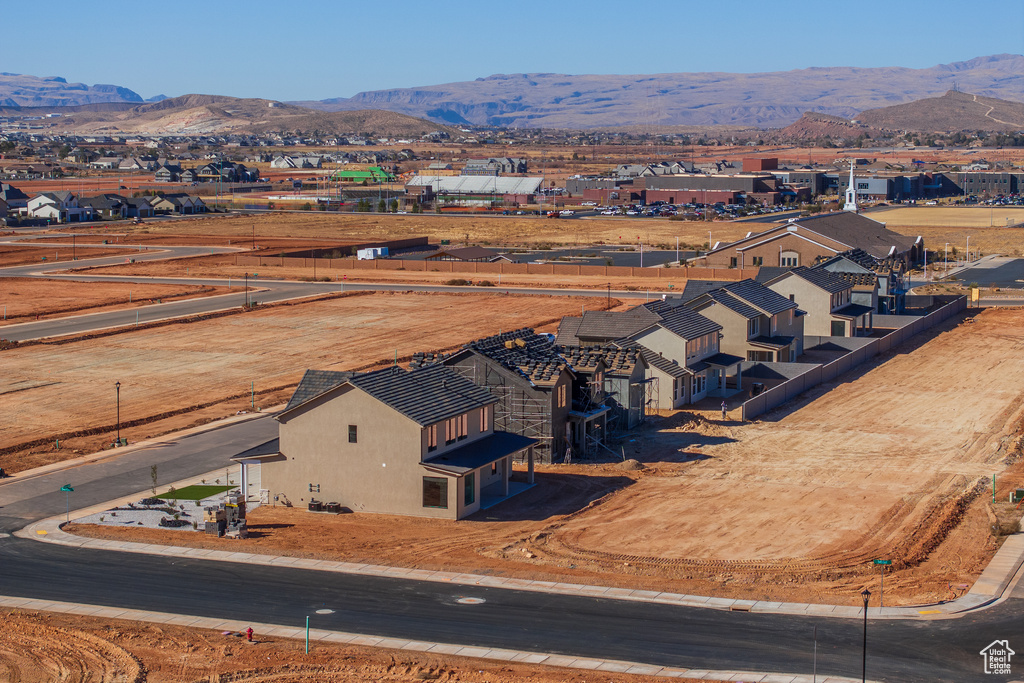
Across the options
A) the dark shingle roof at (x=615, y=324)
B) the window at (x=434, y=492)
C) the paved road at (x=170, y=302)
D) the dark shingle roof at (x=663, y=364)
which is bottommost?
the paved road at (x=170, y=302)

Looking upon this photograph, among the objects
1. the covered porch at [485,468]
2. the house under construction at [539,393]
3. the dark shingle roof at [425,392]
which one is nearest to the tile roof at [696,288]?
the house under construction at [539,393]

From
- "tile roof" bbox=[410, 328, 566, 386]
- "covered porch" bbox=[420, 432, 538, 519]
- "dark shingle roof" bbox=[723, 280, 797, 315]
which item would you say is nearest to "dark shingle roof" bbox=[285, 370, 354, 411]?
"covered porch" bbox=[420, 432, 538, 519]

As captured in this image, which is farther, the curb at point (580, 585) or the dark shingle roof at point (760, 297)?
the dark shingle roof at point (760, 297)

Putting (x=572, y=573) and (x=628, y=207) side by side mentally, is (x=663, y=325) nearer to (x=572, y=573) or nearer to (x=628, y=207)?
(x=572, y=573)

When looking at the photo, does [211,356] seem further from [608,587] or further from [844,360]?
[608,587]

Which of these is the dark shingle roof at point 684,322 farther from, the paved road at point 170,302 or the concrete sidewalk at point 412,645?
the paved road at point 170,302

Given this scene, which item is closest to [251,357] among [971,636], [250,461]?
[250,461]

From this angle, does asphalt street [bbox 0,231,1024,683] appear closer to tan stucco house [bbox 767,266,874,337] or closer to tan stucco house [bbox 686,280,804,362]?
tan stucco house [bbox 686,280,804,362]
